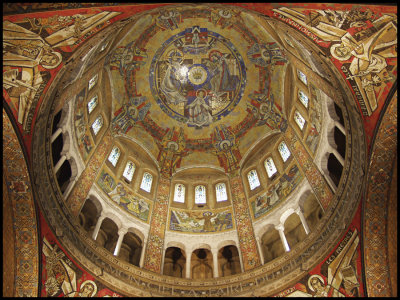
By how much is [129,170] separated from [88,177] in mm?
2957

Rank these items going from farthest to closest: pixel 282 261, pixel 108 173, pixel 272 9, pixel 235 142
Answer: pixel 235 142 → pixel 108 173 → pixel 282 261 → pixel 272 9

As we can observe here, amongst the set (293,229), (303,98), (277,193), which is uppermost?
(303,98)

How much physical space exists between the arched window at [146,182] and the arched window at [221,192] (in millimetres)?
3279

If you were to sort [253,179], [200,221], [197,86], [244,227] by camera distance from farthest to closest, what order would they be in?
[197,86] → [253,179] → [200,221] → [244,227]

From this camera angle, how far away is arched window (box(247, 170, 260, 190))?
61.1 feet

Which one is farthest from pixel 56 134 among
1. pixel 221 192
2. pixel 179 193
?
pixel 221 192

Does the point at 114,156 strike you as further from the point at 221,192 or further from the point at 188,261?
the point at 188,261

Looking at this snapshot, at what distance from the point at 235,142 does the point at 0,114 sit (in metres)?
12.2

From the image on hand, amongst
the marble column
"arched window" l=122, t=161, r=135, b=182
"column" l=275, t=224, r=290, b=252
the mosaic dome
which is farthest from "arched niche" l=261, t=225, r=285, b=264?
"arched window" l=122, t=161, r=135, b=182

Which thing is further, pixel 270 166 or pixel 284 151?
pixel 270 166

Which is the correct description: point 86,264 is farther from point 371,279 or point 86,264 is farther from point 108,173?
point 371,279

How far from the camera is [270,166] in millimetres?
18703

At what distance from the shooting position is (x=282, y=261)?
46.9ft

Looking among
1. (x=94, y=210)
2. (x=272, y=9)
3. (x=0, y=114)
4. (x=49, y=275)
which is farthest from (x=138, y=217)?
(x=272, y=9)
